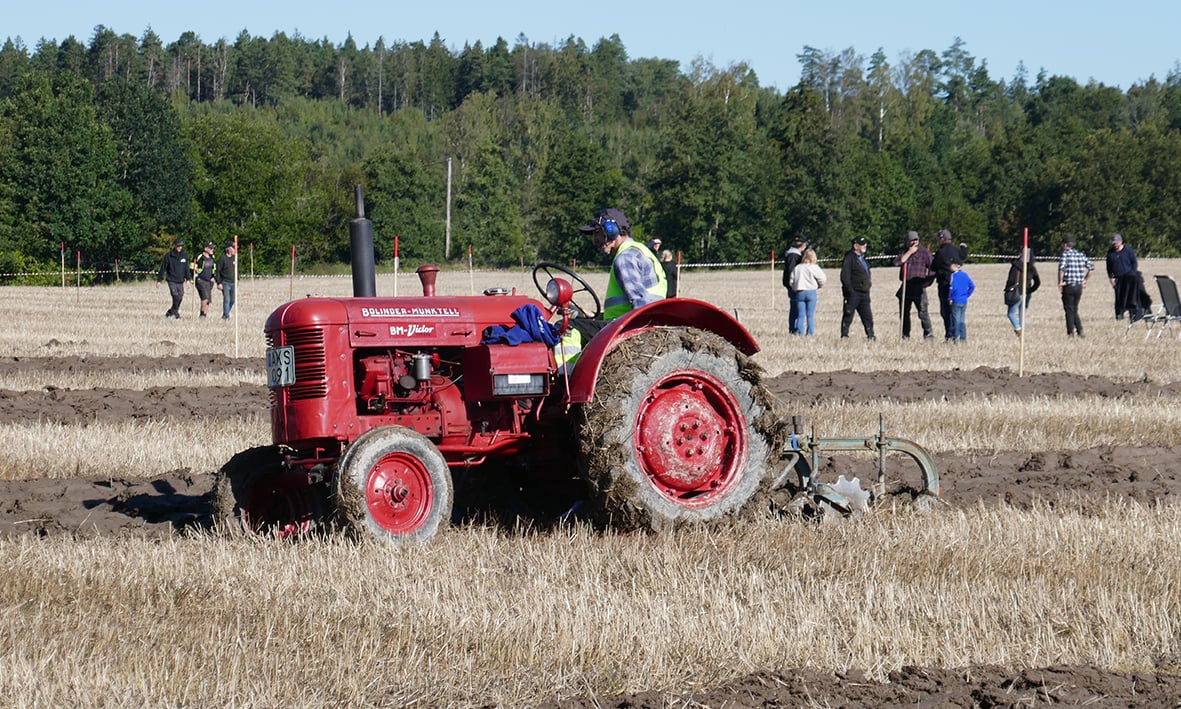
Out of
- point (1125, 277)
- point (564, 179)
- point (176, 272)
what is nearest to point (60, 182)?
point (564, 179)

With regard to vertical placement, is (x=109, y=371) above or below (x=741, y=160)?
below

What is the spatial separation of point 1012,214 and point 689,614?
3043 inches

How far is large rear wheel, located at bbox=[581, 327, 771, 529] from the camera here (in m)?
6.89

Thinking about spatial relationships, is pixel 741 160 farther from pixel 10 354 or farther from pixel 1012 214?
pixel 10 354

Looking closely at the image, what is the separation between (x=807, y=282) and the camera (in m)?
20.8

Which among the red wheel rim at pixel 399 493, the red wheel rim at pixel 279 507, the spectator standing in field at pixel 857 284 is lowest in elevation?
the red wheel rim at pixel 279 507

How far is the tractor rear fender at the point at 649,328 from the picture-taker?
22.7 ft

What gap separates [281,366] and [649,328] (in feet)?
5.72

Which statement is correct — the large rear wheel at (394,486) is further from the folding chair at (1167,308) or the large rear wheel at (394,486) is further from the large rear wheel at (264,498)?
the folding chair at (1167,308)

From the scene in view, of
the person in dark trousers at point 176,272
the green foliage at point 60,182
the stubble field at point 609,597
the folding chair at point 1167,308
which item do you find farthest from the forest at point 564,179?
the stubble field at point 609,597

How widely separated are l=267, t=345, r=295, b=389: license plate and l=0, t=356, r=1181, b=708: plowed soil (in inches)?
33.7

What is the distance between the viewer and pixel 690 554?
6.57m

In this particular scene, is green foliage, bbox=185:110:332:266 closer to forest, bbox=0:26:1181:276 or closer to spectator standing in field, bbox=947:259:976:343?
forest, bbox=0:26:1181:276

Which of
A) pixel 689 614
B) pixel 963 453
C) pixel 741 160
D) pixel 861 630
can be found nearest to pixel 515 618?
pixel 689 614
